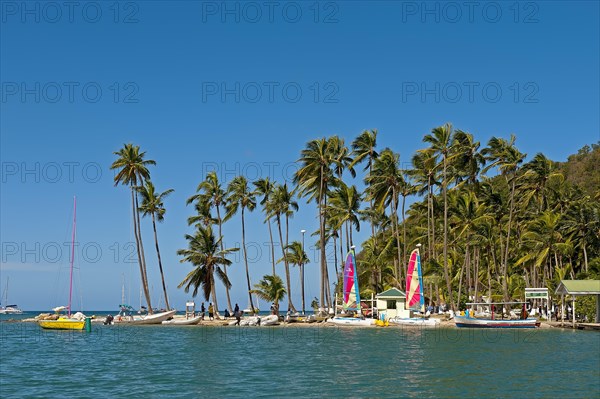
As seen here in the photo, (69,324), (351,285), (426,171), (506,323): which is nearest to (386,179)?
(426,171)

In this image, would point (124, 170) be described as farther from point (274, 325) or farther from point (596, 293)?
point (596, 293)

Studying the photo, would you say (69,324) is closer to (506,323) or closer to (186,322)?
(186,322)

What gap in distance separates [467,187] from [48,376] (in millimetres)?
72526

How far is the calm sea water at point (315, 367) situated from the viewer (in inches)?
1086

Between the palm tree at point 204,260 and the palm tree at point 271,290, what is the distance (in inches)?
168

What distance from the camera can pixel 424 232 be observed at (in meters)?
111

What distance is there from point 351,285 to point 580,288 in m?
24.5

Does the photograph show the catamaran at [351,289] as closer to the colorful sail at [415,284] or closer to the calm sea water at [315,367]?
the colorful sail at [415,284]

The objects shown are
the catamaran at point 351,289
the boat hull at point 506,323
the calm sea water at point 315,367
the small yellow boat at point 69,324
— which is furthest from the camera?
the catamaran at point 351,289

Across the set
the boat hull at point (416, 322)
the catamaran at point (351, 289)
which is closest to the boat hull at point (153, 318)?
the catamaran at point (351, 289)

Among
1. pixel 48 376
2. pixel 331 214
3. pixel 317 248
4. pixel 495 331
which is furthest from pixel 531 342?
pixel 317 248

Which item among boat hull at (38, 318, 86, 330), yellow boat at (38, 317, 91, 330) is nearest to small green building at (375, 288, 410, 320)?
yellow boat at (38, 317, 91, 330)

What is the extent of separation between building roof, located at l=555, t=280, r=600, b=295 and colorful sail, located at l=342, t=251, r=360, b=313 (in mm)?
22211

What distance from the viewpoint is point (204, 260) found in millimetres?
87875
